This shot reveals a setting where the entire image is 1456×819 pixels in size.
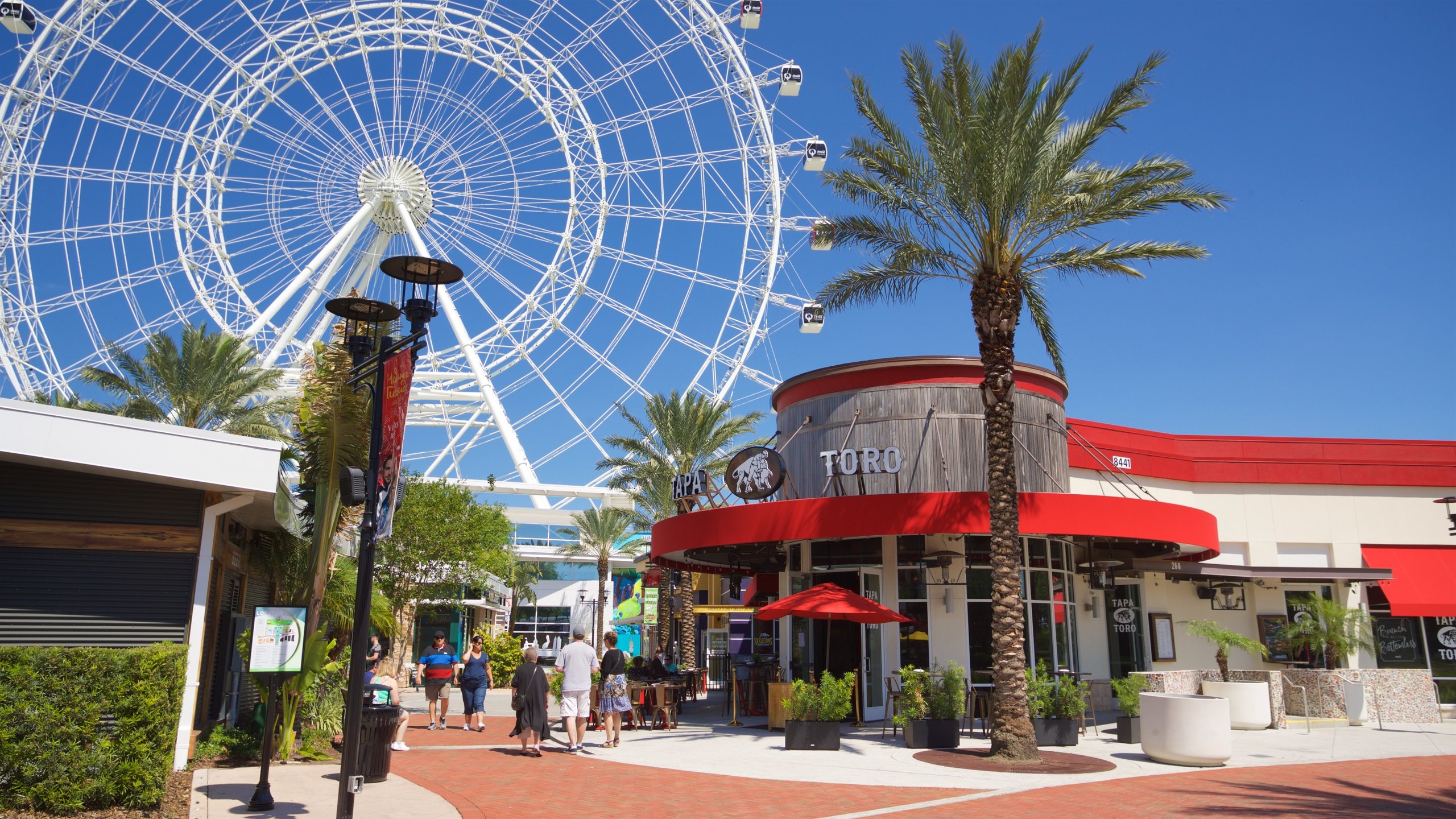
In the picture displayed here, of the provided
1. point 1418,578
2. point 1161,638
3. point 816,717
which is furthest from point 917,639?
point 1418,578

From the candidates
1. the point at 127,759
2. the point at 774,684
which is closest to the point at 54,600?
the point at 127,759

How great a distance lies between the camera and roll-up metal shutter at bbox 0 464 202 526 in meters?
10.6

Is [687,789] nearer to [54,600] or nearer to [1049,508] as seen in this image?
[54,600]

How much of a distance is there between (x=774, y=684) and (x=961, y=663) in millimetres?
3259

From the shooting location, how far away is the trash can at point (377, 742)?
10.7m

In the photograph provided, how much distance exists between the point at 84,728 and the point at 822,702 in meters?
8.85

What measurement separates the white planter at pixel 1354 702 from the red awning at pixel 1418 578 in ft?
16.6

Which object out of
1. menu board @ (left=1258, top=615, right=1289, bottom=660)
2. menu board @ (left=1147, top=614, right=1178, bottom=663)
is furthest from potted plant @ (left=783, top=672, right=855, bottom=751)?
menu board @ (left=1258, top=615, right=1289, bottom=660)

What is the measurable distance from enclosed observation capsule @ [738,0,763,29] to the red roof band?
898 inches

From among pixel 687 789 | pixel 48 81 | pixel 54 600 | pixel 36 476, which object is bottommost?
pixel 687 789

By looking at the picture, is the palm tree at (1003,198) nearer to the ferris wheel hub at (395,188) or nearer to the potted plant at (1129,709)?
the potted plant at (1129,709)

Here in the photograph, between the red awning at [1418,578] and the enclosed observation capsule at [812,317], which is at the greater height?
the enclosed observation capsule at [812,317]

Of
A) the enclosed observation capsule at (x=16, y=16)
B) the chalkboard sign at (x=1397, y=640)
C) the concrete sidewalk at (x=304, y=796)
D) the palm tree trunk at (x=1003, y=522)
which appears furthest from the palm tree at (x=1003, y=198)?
the enclosed observation capsule at (x=16, y=16)

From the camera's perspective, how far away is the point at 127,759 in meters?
8.65
